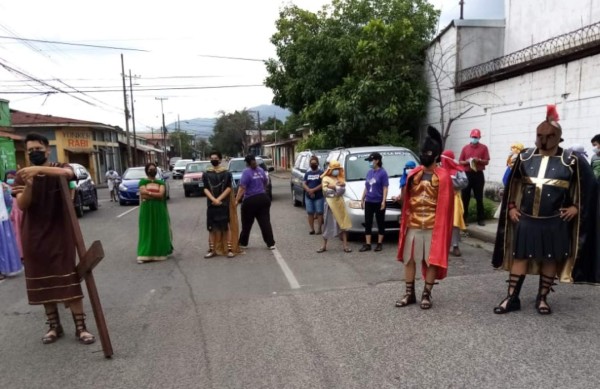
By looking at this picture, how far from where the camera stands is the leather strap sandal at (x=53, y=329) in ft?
14.5

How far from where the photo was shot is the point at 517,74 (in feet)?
36.6

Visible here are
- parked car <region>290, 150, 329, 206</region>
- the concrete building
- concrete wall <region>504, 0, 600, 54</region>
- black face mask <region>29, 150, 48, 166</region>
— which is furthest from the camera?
parked car <region>290, 150, 329, 206</region>

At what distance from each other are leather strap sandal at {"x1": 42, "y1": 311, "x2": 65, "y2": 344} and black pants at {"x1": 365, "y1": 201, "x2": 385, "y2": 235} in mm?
5153

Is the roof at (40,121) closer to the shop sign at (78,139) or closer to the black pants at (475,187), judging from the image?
the shop sign at (78,139)

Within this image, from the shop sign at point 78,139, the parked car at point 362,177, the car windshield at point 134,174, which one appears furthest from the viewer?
the shop sign at point 78,139

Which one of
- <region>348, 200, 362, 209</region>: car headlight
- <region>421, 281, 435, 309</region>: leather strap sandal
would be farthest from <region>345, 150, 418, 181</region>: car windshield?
<region>421, 281, 435, 309</region>: leather strap sandal

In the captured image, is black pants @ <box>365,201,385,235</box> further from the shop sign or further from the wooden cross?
the shop sign

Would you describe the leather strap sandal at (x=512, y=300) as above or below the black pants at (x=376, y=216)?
below

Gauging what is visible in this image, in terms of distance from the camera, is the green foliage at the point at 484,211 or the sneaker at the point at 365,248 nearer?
the sneaker at the point at 365,248

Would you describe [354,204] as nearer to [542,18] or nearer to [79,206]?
[542,18]

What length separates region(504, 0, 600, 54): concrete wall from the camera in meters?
10.6

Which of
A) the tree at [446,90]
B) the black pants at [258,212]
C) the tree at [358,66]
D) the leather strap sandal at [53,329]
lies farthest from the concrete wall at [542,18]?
the leather strap sandal at [53,329]

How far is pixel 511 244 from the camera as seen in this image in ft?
16.3

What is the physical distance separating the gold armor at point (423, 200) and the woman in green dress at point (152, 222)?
4.53m
